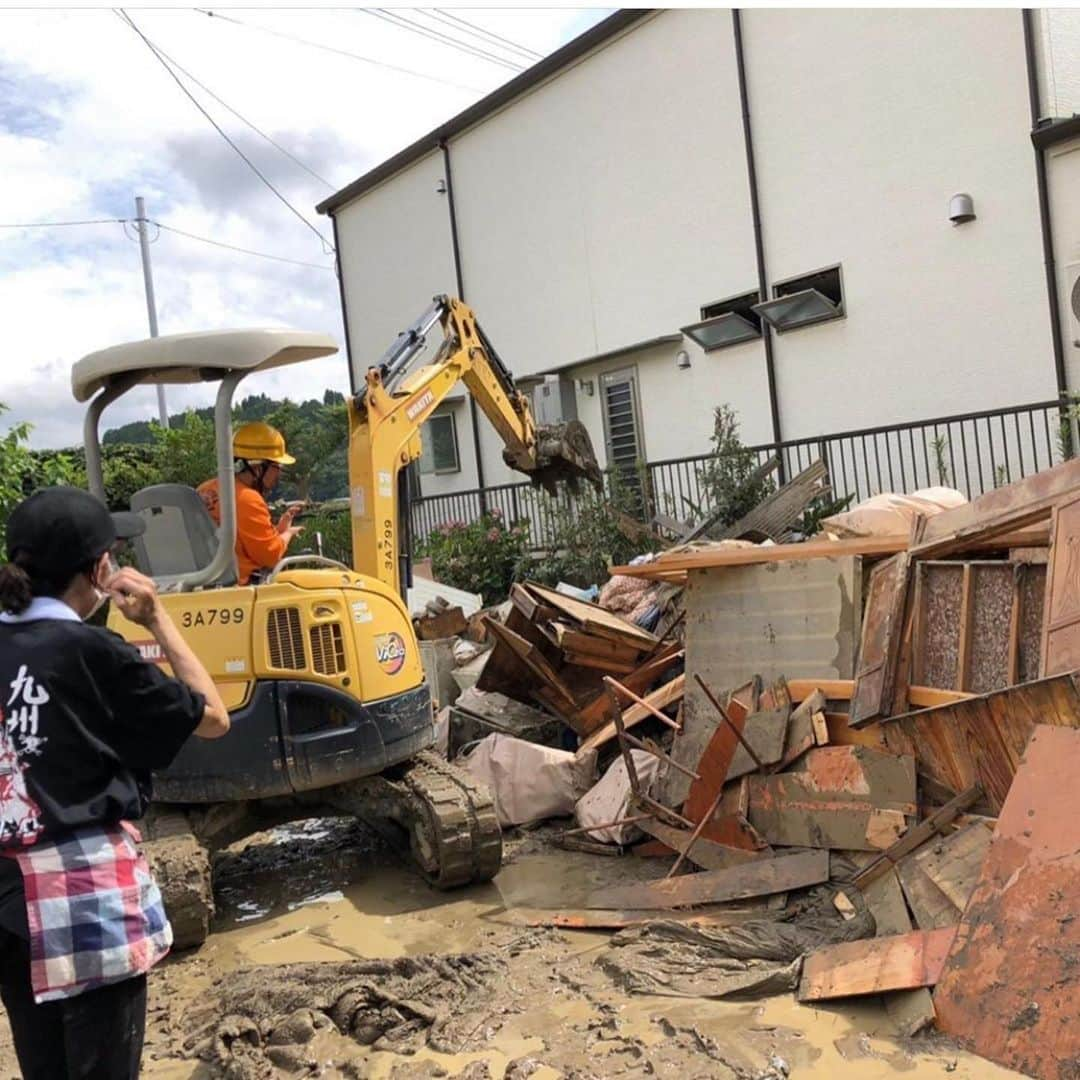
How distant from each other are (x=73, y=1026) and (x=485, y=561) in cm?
1020

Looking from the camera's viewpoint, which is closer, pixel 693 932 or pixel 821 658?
pixel 693 932

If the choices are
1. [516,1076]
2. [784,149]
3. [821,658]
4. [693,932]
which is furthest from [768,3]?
[516,1076]

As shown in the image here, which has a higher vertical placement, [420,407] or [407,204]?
[407,204]

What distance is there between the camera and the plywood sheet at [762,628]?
5.42 meters

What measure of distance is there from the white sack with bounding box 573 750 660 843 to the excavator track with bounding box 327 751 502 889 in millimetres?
719

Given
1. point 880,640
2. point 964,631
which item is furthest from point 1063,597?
point 880,640

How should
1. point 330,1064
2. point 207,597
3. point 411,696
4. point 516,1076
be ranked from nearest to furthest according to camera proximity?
point 516,1076, point 330,1064, point 207,597, point 411,696

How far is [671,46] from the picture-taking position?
40.7ft

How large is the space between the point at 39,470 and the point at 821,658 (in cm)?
820

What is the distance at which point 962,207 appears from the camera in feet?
31.7

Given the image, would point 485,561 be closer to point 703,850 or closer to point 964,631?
point 703,850

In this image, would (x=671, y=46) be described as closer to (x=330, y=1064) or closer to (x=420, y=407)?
(x=420, y=407)

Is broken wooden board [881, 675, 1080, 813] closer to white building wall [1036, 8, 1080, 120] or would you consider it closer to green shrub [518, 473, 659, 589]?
green shrub [518, 473, 659, 589]

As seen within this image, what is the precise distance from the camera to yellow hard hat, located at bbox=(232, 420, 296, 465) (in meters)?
5.37
